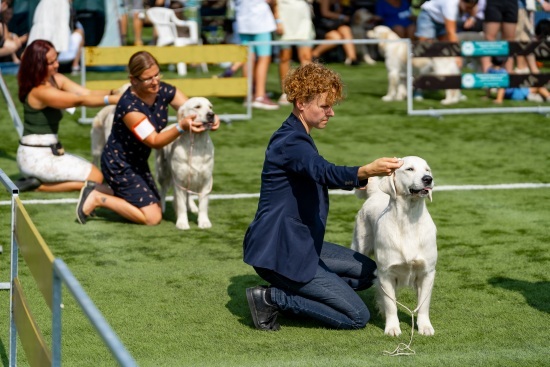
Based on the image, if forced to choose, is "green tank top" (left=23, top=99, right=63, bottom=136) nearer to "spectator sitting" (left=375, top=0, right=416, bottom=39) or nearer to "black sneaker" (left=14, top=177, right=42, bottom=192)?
"black sneaker" (left=14, top=177, right=42, bottom=192)

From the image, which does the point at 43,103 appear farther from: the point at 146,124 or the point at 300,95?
the point at 300,95

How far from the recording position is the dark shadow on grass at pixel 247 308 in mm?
5938

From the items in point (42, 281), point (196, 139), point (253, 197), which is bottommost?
point (253, 197)

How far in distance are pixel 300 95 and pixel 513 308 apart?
1820 mm

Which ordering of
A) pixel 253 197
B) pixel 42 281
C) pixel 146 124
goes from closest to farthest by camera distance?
pixel 42 281 → pixel 146 124 → pixel 253 197

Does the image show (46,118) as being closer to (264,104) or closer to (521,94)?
(264,104)

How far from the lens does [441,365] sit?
5.15 metres

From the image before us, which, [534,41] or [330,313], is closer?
[330,313]

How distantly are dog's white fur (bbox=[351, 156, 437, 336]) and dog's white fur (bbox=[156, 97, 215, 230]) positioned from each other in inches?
106

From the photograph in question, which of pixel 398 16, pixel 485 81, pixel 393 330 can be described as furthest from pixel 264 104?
pixel 393 330

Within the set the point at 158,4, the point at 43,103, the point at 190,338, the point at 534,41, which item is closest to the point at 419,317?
the point at 190,338

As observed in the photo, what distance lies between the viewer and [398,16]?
17.0 meters

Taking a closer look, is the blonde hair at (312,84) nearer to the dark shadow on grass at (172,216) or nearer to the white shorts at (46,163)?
the dark shadow on grass at (172,216)

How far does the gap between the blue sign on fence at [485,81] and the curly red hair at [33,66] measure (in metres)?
6.10
